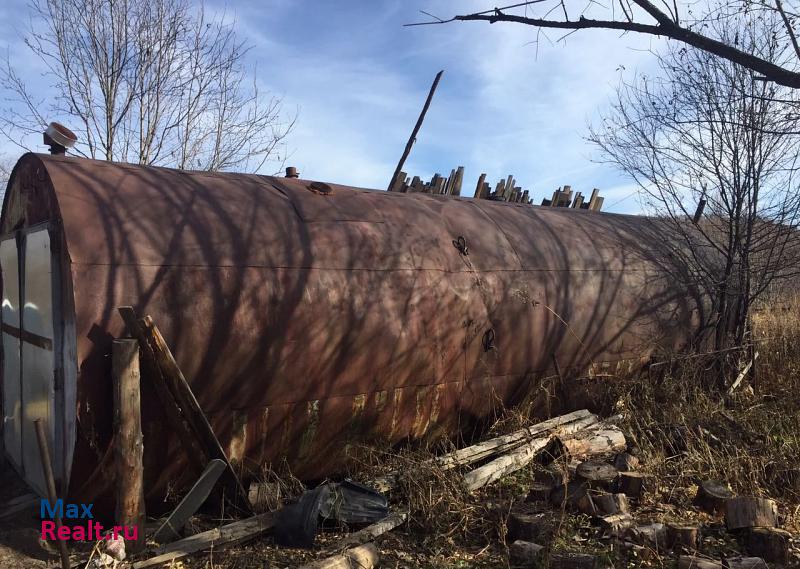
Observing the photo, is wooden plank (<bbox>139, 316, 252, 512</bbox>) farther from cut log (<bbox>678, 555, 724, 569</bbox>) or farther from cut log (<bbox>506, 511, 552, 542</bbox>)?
cut log (<bbox>678, 555, 724, 569</bbox>)

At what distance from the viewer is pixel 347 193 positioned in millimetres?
5266

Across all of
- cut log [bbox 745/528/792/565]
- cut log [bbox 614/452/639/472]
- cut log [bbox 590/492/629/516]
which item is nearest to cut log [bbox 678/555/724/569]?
cut log [bbox 745/528/792/565]

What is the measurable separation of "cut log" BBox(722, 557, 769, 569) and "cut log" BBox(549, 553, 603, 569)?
69 centimetres

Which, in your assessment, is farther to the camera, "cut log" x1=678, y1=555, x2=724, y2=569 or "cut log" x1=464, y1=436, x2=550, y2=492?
"cut log" x1=464, y1=436, x2=550, y2=492

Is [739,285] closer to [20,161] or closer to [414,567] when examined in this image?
[414,567]

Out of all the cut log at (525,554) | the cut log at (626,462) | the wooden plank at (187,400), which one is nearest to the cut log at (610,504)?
the cut log at (626,462)

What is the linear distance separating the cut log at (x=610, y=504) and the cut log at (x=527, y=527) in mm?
404

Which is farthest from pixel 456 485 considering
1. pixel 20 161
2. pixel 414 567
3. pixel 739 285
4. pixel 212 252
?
pixel 739 285

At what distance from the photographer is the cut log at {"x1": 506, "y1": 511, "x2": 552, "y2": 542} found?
373 cm

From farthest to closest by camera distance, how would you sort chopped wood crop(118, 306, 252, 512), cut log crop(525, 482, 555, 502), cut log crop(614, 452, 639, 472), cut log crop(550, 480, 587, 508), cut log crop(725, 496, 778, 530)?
cut log crop(614, 452, 639, 472), cut log crop(525, 482, 555, 502), cut log crop(550, 480, 587, 508), cut log crop(725, 496, 778, 530), chopped wood crop(118, 306, 252, 512)

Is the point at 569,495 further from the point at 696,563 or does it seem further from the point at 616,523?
the point at 696,563

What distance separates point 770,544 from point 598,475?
3.49 feet

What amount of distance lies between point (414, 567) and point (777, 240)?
606 cm

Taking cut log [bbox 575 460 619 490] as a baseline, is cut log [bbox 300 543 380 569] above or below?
below
